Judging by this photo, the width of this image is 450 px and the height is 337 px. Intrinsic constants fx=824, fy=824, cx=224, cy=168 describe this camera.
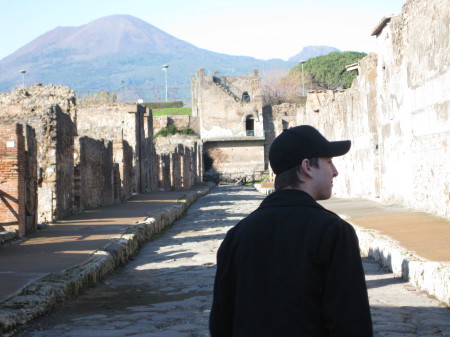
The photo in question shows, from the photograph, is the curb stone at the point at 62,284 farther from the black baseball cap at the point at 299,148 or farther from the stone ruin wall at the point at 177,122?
the stone ruin wall at the point at 177,122

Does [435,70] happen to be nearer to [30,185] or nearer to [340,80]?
[30,185]

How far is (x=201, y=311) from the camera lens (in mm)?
6895

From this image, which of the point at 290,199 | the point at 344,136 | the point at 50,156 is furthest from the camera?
the point at 344,136

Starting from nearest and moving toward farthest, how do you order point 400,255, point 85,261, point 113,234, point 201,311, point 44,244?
point 201,311 → point 400,255 → point 85,261 → point 44,244 → point 113,234

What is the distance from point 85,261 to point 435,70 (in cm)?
674

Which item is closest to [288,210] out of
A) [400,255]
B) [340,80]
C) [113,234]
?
[400,255]

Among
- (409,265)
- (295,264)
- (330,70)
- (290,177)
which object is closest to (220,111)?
(330,70)

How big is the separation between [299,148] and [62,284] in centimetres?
515

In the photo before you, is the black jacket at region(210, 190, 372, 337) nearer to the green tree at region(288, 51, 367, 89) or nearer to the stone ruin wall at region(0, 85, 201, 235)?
the stone ruin wall at region(0, 85, 201, 235)

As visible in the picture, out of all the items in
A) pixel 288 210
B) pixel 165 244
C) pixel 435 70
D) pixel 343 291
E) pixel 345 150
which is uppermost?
pixel 435 70

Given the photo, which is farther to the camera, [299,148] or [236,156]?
[236,156]

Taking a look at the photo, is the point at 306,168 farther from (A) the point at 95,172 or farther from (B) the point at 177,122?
(B) the point at 177,122

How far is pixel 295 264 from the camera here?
2.60 metres

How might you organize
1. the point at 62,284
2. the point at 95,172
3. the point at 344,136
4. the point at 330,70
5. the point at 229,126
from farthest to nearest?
the point at 330,70, the point at 229,126, the point at 344,136, the point at 95,172, the point at 62,284
